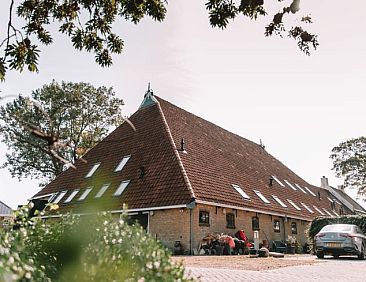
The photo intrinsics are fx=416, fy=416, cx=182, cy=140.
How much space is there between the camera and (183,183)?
18.8 metres

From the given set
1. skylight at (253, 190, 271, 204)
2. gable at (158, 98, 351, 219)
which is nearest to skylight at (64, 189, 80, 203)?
gable at (158, 98, 351, 219)

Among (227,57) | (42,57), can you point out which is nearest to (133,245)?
(42,57)

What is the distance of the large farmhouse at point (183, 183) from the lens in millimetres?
18859

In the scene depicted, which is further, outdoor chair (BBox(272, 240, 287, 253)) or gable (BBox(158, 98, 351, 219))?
outdoor chair (BBox(272, 240, 287, 253))

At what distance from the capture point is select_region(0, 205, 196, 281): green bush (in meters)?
2.72

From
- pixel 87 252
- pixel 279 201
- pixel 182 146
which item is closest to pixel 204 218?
pixel 182 146

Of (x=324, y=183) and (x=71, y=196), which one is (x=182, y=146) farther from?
(x=324, y=183)

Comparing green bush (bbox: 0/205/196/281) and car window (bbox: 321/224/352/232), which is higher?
car window (bbox: 321/224/352/232)

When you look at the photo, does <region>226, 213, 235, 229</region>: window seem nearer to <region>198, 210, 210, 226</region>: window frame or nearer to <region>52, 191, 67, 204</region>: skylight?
<region>198, 210, 210, 226</region>: window frame

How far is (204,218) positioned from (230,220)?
7.34 feet

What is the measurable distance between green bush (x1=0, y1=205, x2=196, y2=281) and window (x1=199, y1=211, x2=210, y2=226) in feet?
52.0

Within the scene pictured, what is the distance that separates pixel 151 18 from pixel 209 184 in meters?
15.0

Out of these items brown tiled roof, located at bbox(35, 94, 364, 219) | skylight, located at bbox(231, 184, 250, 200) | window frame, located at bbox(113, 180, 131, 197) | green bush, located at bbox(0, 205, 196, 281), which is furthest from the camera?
skylight, located at bbox(231, 184, 250, 200)

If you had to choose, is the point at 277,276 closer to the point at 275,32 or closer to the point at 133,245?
the point at 275,32
